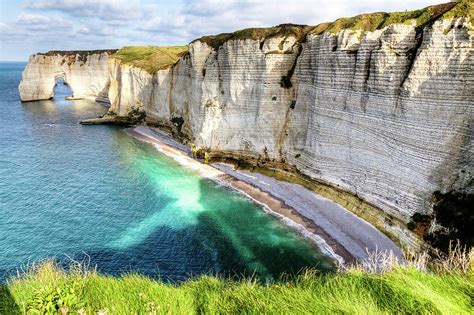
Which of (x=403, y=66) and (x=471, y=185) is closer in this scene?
(x=471, y=185)

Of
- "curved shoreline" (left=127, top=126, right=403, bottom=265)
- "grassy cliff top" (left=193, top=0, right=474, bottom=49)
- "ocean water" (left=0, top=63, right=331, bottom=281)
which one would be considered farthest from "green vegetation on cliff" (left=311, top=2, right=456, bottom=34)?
"ocean water" (left=0, top=63, right=331, bottom=281)

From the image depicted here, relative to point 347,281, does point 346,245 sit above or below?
below

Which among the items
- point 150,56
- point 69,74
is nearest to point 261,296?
point 150,56

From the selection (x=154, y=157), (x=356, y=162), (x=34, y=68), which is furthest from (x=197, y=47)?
(x=34, y=68)

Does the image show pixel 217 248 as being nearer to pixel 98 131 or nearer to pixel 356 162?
pixel 356 162

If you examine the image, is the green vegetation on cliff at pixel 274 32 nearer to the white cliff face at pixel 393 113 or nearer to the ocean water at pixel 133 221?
the white cliff face at pixel 393 113

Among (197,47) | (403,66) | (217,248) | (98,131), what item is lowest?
(217,248)
